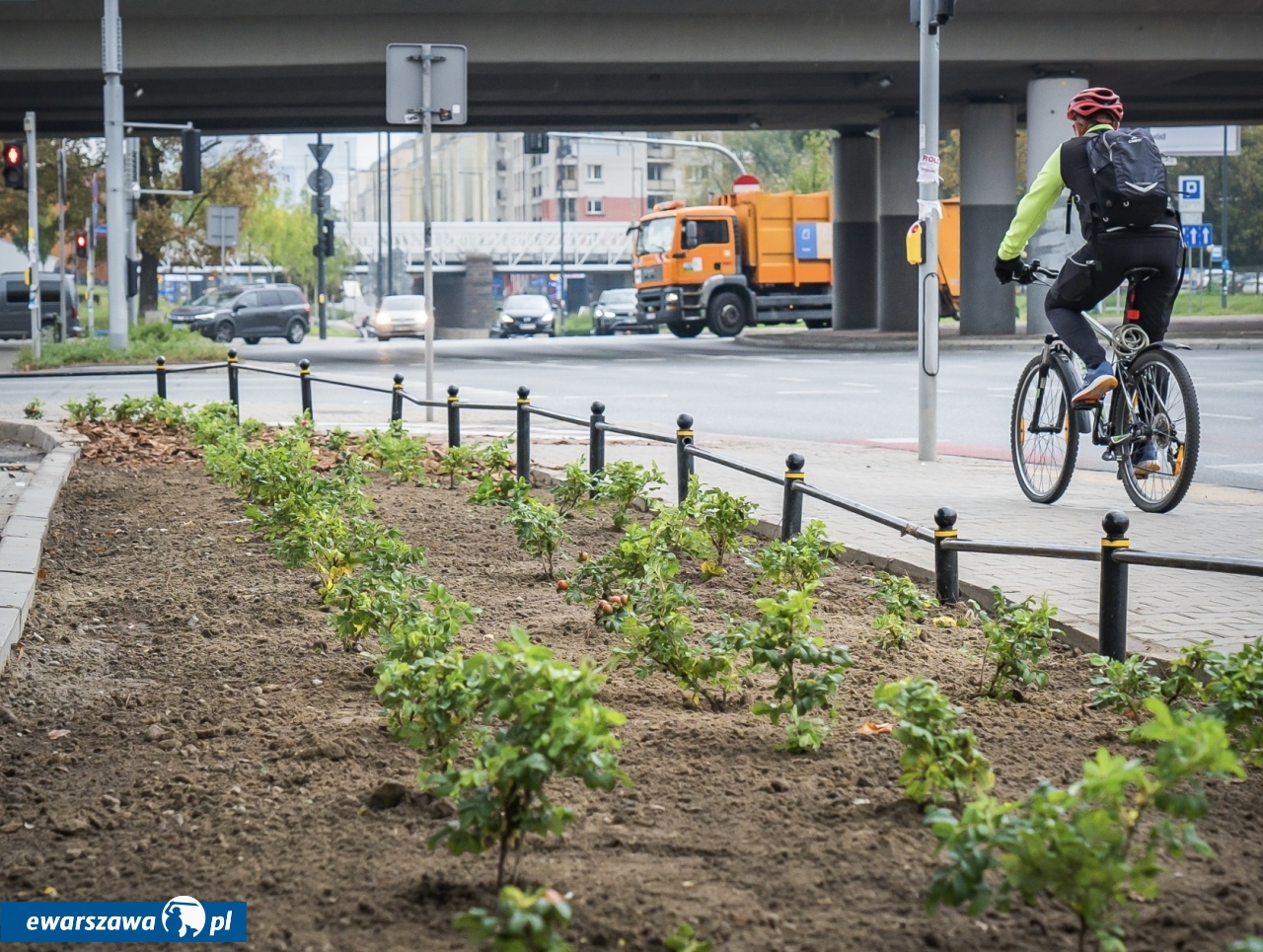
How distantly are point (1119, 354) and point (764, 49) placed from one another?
77.4 ft

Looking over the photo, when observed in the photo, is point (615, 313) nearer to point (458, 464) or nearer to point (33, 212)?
point (33, 212)

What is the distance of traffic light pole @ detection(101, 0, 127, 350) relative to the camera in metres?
26.9

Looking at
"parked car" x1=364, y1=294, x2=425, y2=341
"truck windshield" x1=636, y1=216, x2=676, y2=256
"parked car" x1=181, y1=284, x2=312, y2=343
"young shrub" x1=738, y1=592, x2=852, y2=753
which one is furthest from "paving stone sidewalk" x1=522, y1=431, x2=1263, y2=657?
"parked car" x1=364, y1=294, x2=425, y2=341

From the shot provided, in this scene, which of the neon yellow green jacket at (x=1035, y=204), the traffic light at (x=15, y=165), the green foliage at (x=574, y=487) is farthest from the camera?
the traffic light at (x=15, y=165)

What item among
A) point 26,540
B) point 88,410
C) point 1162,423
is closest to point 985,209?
point 88,410

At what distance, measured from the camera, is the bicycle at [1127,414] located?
8336 millimetres

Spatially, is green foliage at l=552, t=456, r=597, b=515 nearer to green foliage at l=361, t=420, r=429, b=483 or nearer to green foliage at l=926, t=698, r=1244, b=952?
green foliage at l=361, t=420, r=429, b=483

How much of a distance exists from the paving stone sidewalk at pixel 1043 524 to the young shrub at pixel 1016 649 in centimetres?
64

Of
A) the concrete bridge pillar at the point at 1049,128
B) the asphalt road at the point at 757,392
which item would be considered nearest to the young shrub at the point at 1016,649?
the asphalt road at the point at 757,392

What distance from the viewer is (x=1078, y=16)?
103 feet

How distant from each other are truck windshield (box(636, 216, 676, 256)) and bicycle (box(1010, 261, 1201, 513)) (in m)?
34.2

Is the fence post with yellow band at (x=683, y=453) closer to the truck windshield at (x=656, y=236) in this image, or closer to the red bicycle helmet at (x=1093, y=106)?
the red bicycle helmet at (x=1093, y=106)

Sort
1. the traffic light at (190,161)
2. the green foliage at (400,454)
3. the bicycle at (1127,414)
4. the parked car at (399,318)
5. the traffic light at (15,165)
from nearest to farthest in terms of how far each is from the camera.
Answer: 1. the bicycle at (1127,414)
2. the green foliage at (400,454)
3. the traffic light at (15,165)
4. the traffic light at (190,161)
5. the parked car at (399,318)

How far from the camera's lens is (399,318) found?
5378 centimetres
